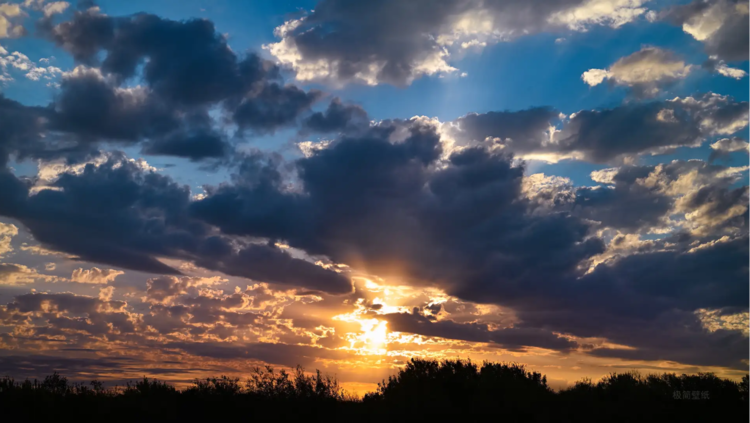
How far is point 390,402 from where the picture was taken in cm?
2734

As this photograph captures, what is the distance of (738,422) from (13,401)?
34.5 m

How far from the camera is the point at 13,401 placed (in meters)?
22.8

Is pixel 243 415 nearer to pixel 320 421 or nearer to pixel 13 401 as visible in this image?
Answer: pixel 320 421

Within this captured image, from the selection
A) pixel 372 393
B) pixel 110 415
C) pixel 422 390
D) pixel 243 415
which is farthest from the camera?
pixel 372 393

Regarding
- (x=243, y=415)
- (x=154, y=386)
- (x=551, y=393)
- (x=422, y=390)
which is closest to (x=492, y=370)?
(x=551, y=393)

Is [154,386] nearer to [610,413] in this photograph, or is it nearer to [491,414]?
[491,414]

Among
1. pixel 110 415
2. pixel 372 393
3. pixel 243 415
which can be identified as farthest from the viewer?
pixel 372 393

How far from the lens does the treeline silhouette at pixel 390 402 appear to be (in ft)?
75.6

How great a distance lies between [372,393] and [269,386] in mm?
7318

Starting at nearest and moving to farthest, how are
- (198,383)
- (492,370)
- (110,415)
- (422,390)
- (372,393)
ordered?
(110,415) → (198,383) → (422,390) → (372,393) → (492,370)

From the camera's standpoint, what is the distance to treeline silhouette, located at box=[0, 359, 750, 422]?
23.0m

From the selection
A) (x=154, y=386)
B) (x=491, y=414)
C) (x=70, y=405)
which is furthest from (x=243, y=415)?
(x=491, y=414)

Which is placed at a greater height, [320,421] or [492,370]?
[492,370]

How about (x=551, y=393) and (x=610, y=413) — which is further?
(x=551, y=393)
